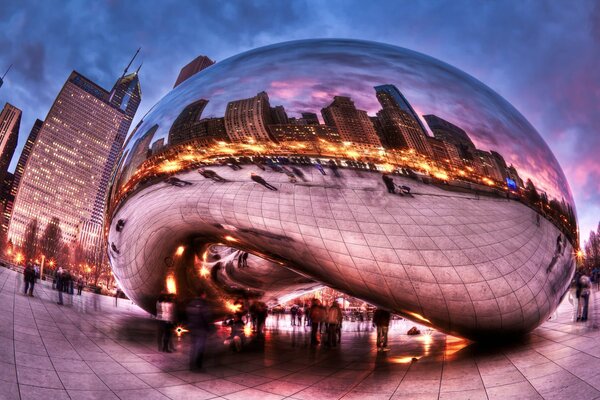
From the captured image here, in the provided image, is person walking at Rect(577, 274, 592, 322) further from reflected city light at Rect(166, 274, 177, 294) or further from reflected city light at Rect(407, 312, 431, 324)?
reflected city light at Rect(166, 274, 177, 294)

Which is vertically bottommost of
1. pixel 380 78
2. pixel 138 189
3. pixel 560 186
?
pixel 138 189

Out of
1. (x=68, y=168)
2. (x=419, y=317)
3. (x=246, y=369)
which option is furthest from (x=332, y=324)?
(x=68, y=168)

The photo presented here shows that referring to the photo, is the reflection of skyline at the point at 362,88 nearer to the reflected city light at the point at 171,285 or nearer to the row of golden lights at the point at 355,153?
the row of golden lights at the point at 355,153

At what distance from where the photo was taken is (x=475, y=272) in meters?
2.36

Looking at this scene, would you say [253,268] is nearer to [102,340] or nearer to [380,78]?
[102,340]

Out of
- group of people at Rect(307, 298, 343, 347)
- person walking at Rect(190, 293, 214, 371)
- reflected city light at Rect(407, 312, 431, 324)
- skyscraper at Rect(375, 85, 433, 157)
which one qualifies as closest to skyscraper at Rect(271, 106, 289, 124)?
skyscraper at Rect(375, 85, 433, 157)

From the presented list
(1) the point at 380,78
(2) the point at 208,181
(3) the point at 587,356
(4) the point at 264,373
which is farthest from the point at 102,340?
(3) the point at 587,356

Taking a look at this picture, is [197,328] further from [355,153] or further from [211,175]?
[355,153]

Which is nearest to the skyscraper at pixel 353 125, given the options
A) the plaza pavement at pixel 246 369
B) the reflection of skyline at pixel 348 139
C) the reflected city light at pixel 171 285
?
the reflection of skyline at pixel 348 139

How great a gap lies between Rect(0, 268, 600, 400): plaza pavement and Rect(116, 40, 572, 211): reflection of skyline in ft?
4.26

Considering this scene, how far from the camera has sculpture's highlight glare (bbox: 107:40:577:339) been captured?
2.15 meters

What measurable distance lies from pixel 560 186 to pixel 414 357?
1.80 m

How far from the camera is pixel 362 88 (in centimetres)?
219

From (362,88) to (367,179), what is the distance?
601 mm
